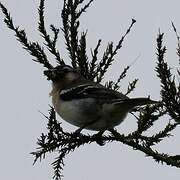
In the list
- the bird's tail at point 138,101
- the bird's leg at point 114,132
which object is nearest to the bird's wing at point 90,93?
the bird's tail at point 138,101

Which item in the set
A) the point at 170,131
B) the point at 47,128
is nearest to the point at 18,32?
the point at 47,128

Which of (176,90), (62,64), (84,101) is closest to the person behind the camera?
(176,90)

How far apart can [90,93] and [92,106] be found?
18cm

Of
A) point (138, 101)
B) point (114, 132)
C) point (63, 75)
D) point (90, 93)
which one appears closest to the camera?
point (114, 132)

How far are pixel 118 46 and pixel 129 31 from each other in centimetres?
19

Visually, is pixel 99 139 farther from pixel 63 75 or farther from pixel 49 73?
pixel 63 75

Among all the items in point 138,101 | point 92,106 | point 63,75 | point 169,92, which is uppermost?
point 63,75

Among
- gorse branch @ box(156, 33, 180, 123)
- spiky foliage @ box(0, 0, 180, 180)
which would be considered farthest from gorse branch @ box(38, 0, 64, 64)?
gorse branch @ box(156, 33, 180, 123)

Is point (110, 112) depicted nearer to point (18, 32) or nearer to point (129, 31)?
point (129, 31)

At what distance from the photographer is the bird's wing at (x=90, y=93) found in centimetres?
520

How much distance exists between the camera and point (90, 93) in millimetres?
5465

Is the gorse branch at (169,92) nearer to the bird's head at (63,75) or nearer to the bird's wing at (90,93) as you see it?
the bird's wing at (90,93)

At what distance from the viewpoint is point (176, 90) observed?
9.92 ft

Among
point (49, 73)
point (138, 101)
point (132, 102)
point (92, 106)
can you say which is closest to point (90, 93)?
point (92, 106)
